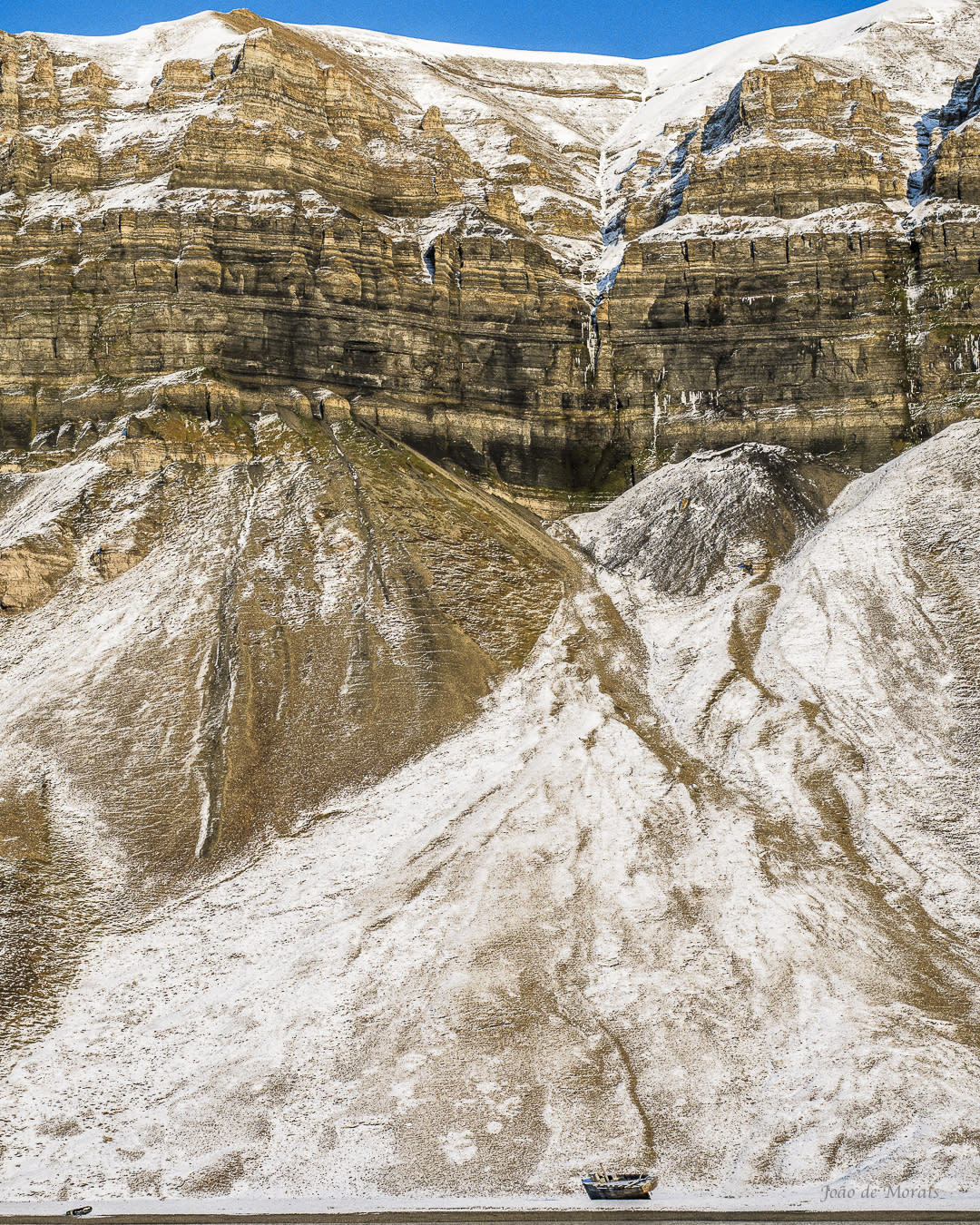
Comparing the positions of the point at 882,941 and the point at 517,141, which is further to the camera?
the point at 517,141

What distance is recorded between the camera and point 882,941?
1428 inches

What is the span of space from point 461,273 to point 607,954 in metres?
55.2

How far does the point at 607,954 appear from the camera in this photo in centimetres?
3647

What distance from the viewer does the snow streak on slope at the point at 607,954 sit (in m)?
28.2

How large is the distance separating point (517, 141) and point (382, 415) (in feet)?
124

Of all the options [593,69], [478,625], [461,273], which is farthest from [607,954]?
[593,69]

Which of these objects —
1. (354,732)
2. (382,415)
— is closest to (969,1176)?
(354,732)

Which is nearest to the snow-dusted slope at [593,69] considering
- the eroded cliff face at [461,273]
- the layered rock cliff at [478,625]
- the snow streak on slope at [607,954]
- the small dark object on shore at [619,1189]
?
the layered rock cliff at [478,625]

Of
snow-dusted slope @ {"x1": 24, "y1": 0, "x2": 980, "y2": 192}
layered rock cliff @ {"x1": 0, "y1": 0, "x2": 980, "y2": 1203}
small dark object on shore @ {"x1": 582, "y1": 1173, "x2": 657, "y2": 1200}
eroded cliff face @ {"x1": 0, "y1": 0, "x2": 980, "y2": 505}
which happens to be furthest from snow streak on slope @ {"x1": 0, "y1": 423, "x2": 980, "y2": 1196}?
snow-dusted slope @ {"x1": 24, "y1": 0, "x2": 980, "y2": 192}

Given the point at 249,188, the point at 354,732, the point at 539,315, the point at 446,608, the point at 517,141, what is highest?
the point at 517,141

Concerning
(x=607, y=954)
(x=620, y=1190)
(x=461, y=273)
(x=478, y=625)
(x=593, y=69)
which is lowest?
(x=620, y=1190)

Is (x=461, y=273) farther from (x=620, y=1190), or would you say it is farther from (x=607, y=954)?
(x=620, y=1190)

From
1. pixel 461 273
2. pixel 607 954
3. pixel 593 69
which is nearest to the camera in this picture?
pixel 607 954

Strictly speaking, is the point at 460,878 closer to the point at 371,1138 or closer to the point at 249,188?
the point at 371,1138
